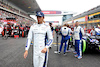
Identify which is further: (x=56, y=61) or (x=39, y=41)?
(x=56, y=61)

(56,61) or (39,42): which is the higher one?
(39,42)

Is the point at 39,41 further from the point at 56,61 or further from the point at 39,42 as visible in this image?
the point at 56,61

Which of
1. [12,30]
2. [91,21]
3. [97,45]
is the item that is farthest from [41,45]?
[91,21]

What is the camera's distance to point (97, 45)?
4168 mm

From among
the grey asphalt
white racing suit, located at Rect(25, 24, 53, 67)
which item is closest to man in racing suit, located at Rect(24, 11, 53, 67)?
white racing suit, located at Rect(25, 24, 53, 67)

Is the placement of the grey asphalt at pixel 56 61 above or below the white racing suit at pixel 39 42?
below

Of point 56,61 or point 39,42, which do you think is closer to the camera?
point 39,42

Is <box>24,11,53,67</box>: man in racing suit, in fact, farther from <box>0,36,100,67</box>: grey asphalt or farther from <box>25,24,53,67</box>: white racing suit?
<box>0,36,100,67</box>: grey asphalt

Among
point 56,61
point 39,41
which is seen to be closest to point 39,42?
point 39,41

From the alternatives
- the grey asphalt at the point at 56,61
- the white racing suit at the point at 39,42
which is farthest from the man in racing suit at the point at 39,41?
the grey asphalt at the point at 56,61

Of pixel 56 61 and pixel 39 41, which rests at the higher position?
pixel 39 41

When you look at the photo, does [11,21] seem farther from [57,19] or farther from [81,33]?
[57,19]

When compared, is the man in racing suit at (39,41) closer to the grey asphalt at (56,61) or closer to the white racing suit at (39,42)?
the white racing suit at (39,42)

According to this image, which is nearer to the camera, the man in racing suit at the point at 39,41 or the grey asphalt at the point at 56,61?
the man in racing suit at the point at 39,41
